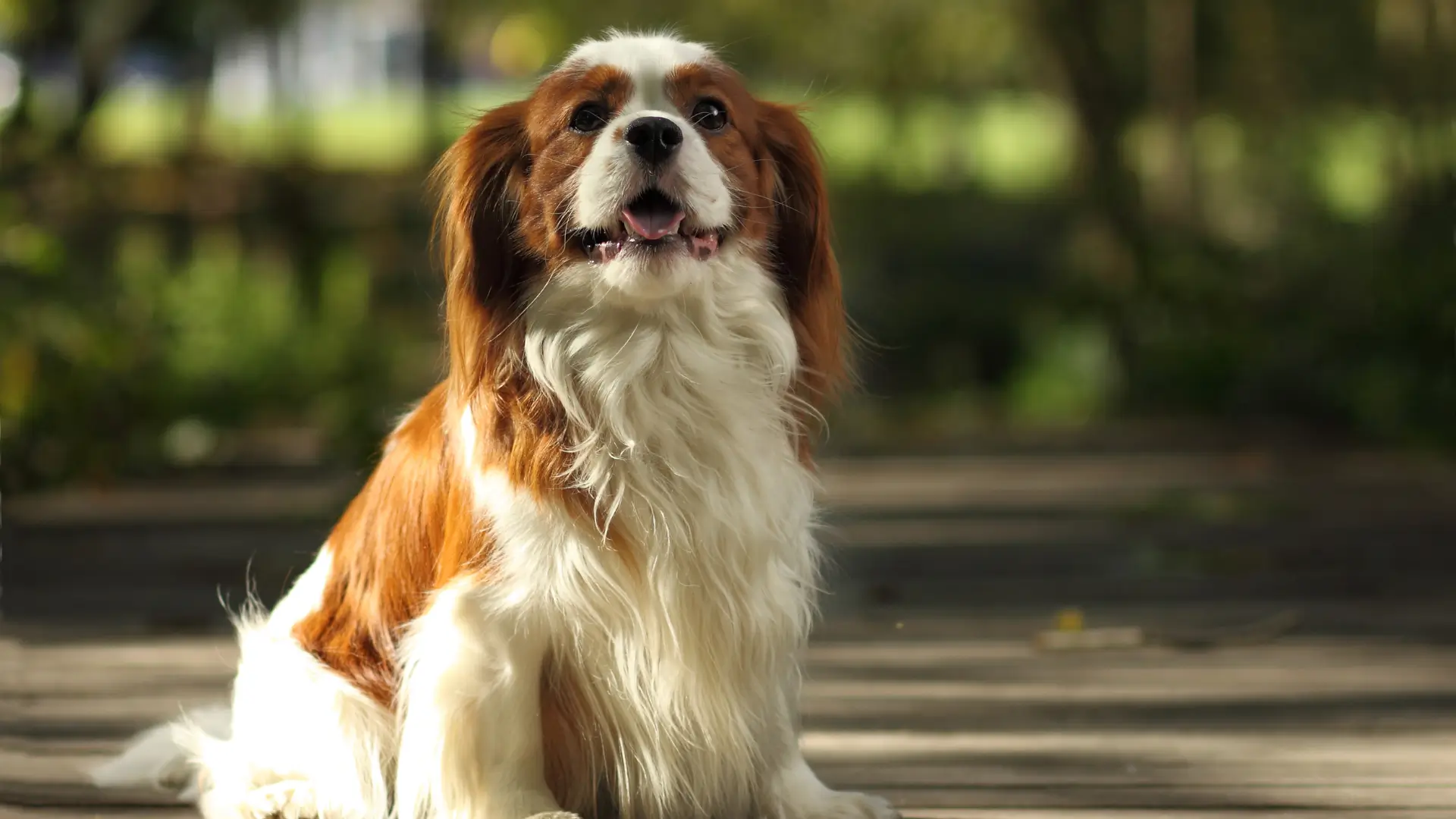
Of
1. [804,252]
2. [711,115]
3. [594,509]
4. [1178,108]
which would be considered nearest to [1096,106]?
[1178,108]

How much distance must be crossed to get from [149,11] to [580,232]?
7.95m

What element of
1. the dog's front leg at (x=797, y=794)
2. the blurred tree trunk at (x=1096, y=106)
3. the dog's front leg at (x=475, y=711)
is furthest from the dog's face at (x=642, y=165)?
the blurred tree trunk at (x=1096, y=106)

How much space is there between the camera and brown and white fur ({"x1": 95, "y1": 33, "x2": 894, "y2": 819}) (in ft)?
8.39

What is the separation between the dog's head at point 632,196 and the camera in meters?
2.54

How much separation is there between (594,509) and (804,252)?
0.59 m

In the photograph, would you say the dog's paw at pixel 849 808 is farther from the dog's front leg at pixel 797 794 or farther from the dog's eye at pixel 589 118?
the dog's eye at pixel 589 118

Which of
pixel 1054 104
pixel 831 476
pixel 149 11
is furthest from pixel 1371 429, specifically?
pixel 149 11

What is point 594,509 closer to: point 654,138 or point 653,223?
point 653,223

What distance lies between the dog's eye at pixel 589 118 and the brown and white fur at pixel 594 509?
0.01 m

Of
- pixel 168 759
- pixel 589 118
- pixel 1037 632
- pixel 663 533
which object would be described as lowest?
pixel 1037 632

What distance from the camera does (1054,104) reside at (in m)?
13.3

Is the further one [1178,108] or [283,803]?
[1178,108]

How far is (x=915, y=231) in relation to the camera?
42.4 feet

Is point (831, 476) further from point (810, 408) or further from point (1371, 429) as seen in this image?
point (810, 408)
